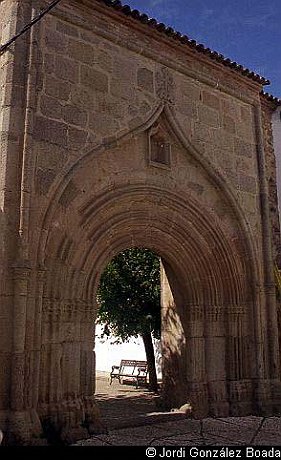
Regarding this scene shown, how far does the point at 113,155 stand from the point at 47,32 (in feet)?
6.05

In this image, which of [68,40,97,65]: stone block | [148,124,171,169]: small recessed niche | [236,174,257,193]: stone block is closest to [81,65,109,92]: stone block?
[68,40,97,65]: stone block

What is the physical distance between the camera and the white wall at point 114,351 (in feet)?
49.0

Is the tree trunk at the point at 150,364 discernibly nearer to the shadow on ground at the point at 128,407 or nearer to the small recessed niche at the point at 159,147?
the shadow on ground at the point at 128,407

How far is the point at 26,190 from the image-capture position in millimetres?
5359

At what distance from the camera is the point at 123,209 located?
6652 millimetres

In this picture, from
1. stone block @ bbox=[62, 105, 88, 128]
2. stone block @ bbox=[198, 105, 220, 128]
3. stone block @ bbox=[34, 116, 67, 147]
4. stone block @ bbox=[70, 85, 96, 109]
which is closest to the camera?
stone block @ bbox=[34, 116, 67, 147]

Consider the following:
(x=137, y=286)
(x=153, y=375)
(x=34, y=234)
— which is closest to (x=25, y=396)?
(x=34, y=234)

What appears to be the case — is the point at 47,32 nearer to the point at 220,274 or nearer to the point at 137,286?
the point at 220,274

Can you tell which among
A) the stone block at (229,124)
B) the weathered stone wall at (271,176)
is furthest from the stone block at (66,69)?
the weathered stone wall at (271,176)

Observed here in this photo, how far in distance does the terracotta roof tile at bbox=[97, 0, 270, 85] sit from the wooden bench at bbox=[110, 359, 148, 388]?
789 centimetres

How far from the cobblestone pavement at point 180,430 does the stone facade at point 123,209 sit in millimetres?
295

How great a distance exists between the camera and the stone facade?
17.4ft

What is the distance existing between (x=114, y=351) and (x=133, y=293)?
585 centimetres

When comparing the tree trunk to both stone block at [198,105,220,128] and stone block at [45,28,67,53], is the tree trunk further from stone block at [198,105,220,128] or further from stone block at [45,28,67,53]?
stone block at [45,28,67,53]
